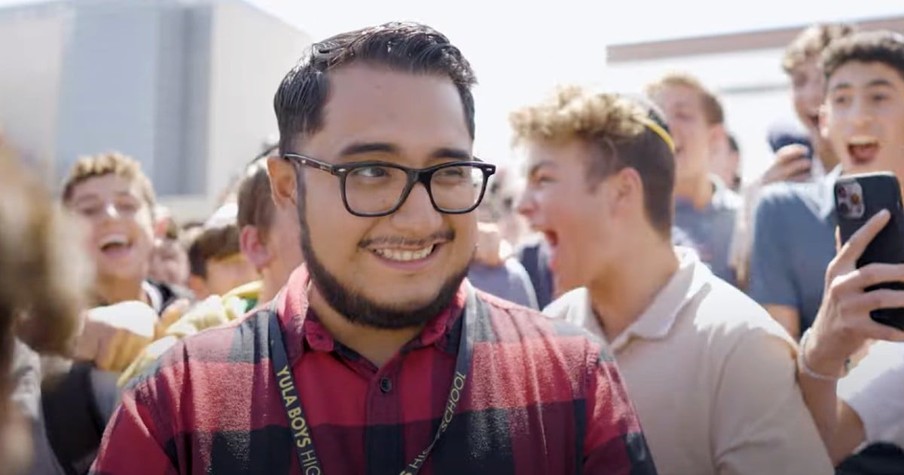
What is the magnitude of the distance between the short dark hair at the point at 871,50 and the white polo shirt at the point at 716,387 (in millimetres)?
1303

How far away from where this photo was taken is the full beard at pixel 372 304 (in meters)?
1.87

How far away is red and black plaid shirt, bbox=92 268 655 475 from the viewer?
5.66 ft

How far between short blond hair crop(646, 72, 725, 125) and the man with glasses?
3270mm

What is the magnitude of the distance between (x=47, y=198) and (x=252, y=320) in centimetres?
109

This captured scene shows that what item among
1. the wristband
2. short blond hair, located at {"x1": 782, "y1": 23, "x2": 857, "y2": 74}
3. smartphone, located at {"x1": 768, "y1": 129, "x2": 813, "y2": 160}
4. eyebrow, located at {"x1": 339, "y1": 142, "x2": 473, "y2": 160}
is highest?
short blond hair, located at {"x1": 782, "y1": 23, "x2": 857, "y2": 74}

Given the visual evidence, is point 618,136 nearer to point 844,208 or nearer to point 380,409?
point 844,208

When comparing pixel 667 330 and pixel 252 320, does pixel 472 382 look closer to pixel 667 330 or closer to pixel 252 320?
pixel 252 320

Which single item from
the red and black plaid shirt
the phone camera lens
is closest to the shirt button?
the red and black plaid shirt

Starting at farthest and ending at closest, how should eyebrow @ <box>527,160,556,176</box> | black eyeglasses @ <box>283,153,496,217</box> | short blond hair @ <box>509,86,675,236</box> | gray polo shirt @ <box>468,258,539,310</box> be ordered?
gray polo shirt @ <box>468,258,539,310</box>, eyebrow @ <box>527,160,556,176</box>, short blond hair @ <box>509,86,675,236</box>, black eyeglasses @ <box>283,153,496,217</box>

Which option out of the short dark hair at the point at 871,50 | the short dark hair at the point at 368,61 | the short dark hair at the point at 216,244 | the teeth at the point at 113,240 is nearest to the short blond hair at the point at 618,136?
the short dark hair at the point at 871,50

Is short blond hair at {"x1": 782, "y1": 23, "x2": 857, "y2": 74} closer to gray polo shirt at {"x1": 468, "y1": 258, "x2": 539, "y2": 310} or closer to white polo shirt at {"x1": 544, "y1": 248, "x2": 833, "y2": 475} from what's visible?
gray polo shirt at {"x1": 468, "y1": 258, "x2": 539, "y2": 310}

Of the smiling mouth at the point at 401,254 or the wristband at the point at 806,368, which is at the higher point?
the smiling mouth at the point at 401,254

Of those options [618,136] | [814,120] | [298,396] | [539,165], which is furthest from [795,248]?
[298,396]

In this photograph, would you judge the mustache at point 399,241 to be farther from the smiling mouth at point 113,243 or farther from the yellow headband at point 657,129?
the smiling mouth at point 113,243
